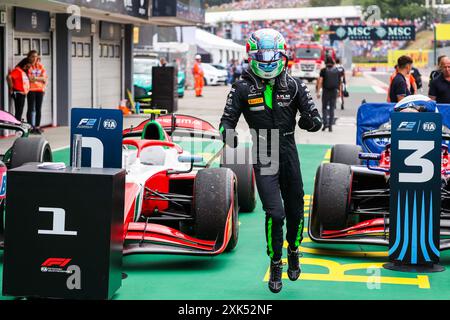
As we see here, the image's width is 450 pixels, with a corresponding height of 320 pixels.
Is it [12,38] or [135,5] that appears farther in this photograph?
[135,5]

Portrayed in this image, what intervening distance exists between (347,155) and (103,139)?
3.04m

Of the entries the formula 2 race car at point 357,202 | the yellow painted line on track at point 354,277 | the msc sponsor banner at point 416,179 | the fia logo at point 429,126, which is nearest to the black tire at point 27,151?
the formula 2 race car at point 357,202

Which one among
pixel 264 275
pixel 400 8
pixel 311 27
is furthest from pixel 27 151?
pixel 311 27

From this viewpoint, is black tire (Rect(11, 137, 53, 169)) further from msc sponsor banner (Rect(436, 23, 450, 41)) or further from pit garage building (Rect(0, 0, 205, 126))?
msc sponsor banner (Rect(436, 23, 450, 41))

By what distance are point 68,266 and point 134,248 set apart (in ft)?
3.91

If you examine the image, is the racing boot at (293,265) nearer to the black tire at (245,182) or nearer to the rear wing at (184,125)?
the black tire at (245,182)

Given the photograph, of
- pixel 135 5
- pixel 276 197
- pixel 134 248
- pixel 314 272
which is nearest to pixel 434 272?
pixel 314 272

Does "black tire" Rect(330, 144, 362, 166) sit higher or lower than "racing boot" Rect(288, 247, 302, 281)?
higher

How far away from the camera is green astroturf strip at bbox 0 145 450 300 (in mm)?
6320

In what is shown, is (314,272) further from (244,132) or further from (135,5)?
(135,5)

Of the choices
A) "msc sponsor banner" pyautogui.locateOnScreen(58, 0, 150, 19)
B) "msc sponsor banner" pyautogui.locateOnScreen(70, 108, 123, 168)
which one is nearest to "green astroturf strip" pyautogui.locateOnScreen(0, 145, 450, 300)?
"msc sponsor banner" pyautogui.locateOnScreen(70, 108, 123, 168)

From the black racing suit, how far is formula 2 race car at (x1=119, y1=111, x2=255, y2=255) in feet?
2.53

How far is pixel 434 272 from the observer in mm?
6977

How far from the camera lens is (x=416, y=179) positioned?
6.82 m
